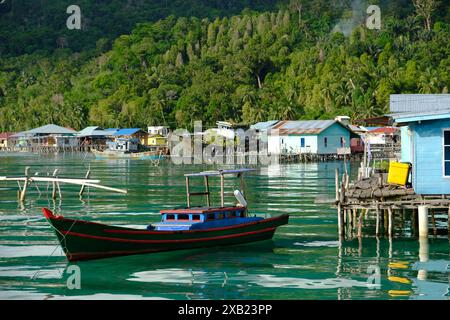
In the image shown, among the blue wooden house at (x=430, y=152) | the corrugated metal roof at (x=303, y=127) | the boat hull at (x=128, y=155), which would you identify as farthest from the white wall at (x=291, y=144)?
the blue wooden house at (x=430, y=152)

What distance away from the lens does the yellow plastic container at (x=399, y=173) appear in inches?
1201

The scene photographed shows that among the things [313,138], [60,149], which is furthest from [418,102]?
[60,149]

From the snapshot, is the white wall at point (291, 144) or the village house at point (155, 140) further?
the village house at point (155, 140)

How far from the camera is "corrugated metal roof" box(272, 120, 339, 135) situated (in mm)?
101250

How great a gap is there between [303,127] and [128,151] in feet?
116

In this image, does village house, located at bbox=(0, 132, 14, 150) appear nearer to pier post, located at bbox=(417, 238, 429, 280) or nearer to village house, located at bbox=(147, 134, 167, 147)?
village house, located at bbox=(147, 134, 167, 147)

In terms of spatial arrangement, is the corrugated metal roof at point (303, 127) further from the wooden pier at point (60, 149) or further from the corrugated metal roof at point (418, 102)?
the corrugated metal roof at point (418, 102)

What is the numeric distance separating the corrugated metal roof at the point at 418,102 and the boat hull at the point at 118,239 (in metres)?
9.12

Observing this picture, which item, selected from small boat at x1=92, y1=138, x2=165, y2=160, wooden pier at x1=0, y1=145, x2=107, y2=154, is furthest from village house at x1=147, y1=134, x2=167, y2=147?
wooden pier at x1=0, y1=145, x2=107, y2=154

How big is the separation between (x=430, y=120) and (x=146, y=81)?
162 meters

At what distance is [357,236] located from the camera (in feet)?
105

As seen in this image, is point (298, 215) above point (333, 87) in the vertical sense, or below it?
below
